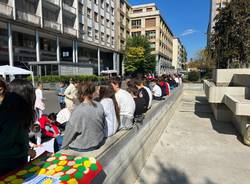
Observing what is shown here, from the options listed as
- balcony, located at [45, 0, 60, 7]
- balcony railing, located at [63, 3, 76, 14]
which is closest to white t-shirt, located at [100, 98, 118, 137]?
balcony, located at [45, 0, 60, 7]

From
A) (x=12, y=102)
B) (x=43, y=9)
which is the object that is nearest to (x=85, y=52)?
→ (x=43, y=9)

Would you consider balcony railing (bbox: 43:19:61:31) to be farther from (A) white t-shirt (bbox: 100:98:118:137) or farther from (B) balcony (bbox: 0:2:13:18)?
(A) white t-shirt (bbox: 100:98:118:137)

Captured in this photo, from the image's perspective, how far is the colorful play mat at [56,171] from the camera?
1868mm

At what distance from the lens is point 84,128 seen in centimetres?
276

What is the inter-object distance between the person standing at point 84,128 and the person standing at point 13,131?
0.75 m

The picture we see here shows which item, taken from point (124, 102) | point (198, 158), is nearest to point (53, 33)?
point (124, 102)

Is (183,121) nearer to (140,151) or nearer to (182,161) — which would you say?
(182,161)

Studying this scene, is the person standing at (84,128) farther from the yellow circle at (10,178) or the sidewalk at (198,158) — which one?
the sidewalk at (198,158)

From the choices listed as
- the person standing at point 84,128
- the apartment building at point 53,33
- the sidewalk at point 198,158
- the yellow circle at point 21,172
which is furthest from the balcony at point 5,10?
the yellow circle at point 21,172

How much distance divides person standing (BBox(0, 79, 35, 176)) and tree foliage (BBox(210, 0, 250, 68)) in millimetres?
13477

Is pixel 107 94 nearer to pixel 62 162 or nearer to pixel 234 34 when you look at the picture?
pixel 62 162

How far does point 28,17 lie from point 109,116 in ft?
67.0

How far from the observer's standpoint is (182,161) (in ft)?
14.8

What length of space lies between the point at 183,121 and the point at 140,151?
4.69m
